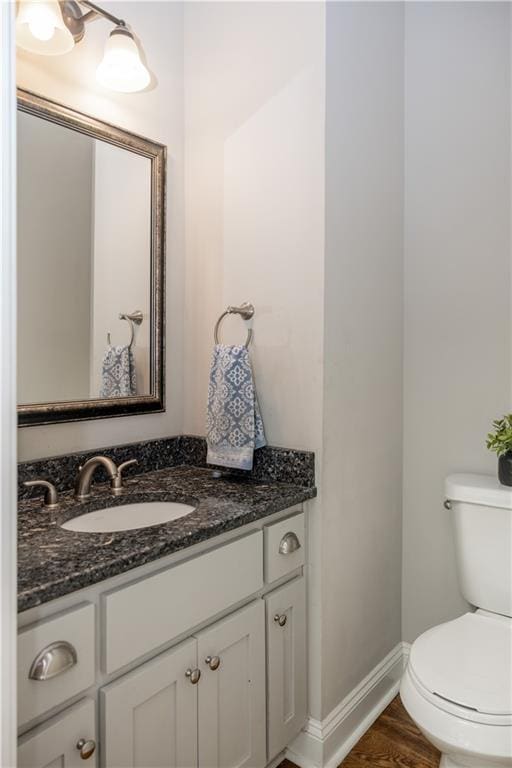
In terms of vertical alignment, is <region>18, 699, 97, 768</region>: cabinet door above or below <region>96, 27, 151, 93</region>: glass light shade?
below

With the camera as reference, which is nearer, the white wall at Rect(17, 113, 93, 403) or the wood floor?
the white wall at Rect(17, 113, 93, 403)

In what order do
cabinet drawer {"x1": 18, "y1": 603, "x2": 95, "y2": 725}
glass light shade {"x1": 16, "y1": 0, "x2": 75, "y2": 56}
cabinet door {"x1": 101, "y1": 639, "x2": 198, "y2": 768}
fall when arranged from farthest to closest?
glass light shade {"x1": 16, "y1": 0, "x2": 75, "y2": 56} < cabinet door {"x1": 101, "y1": 639, "x2": 198, "y2": 768} < cabinet drawer {"x1": 18, "y1": 603, "x2": 95, "y2": 725}

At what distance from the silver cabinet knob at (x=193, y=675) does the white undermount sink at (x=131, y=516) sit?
362 millimetres

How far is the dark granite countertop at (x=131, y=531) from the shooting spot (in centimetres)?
93

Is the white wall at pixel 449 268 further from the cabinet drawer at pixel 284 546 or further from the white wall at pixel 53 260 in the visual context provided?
the white wall at pixel 53 260

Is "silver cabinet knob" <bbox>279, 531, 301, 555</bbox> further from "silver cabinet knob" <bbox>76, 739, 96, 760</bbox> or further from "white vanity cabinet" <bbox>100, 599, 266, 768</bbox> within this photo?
"silver cabinet knob" <bbox>76, 739, 96, 760</bbox>

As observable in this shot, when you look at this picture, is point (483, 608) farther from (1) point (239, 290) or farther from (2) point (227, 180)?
(2) point (227, 180)

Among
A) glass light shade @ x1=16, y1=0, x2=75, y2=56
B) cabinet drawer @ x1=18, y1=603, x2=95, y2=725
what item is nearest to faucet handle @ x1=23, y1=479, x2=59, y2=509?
cabinet drawer @ x1=18, y1=603, x2=95, y2=725

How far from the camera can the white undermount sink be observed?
1350 mm

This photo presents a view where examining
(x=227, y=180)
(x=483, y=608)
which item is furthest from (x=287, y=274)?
(x=483, y=608)

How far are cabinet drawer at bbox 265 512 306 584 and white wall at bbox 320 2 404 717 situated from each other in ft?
0.26

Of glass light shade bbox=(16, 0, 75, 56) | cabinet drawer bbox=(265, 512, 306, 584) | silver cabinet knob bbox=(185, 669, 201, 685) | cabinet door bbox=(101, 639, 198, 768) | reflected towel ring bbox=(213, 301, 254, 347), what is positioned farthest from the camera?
reflected towel ring bbox=(213, 301, 254, 347)

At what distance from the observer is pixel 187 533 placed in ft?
3.75

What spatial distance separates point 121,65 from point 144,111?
278mm
